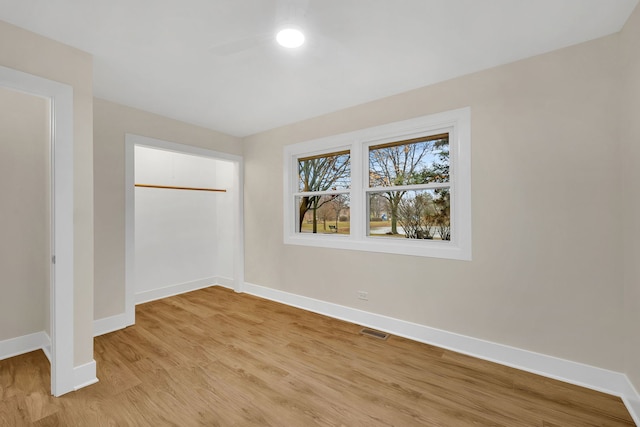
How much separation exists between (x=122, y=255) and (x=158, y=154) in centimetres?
183

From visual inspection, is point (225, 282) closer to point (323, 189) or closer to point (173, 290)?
point (173, 290)

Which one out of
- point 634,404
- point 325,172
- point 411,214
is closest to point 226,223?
point 325,172

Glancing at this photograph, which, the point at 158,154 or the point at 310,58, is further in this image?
the point at 158,154

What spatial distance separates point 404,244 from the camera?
288cm

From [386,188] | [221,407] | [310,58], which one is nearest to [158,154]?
[310,58]

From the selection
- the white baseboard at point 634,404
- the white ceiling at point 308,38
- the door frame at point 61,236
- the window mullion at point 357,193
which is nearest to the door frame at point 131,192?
the white ceiling at point 308,38

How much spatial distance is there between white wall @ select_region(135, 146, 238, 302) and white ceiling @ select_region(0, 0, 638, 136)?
5.25 ft

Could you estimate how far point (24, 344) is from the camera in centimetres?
257

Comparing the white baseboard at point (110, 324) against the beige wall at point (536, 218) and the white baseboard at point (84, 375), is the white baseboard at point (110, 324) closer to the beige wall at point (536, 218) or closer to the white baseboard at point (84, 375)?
the white baseboard at point (84, 375)

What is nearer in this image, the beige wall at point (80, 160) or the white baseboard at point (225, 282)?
the beige wall at point (80, 160)

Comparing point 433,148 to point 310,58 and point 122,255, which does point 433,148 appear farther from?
point 122,255

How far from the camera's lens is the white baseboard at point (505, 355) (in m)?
1.92

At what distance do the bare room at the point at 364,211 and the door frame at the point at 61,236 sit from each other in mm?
12

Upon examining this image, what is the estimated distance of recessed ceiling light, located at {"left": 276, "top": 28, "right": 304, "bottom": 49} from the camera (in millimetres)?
1777
